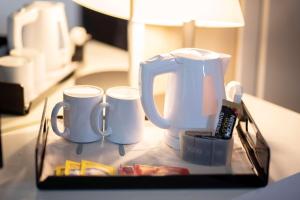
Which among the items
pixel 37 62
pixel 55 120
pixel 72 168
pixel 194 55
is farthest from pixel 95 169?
pixel 37 62

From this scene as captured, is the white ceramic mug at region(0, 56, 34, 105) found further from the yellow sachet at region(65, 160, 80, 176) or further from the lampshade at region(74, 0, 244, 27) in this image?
the yellow sachet at region(65, 160, 80, 176)

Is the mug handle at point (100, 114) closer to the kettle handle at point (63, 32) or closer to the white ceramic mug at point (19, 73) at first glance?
the white ceramic mug at point (19, 73)

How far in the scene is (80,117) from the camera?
91 centimetres

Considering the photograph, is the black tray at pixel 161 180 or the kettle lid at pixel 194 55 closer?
the black tray at pixel 161 180

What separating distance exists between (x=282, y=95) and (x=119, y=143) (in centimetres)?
80

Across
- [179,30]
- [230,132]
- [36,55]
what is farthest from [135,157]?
[179,30]

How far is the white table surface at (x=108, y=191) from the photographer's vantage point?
761mm

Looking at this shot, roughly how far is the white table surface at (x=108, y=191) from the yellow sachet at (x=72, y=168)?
0.12 feet

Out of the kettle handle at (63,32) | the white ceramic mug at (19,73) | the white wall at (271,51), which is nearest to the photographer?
the white ceramic mug at (19,73)

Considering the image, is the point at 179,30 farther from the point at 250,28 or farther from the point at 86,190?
the point at 86,190

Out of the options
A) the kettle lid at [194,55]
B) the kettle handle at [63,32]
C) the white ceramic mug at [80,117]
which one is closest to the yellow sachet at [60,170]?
the white ceramic mug at [80,117]

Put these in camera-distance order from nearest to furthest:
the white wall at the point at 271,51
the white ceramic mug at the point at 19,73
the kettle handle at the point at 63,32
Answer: the white ceramic mug at the point at 19,73 < the kettle handle at the point at 63,32 < the white wall at the point at 271,51

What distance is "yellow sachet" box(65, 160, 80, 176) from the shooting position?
0.79 meters

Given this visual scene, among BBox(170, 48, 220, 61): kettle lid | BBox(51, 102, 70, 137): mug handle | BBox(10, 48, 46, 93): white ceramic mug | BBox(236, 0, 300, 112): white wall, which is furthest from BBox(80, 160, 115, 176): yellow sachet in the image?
BBox(236, 0, 300, 112): white wall
